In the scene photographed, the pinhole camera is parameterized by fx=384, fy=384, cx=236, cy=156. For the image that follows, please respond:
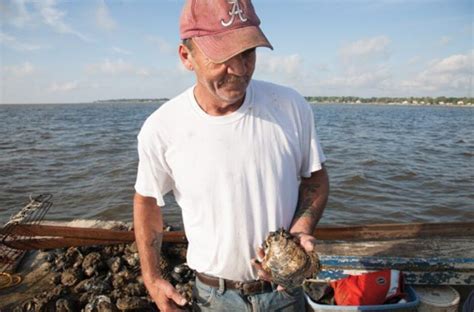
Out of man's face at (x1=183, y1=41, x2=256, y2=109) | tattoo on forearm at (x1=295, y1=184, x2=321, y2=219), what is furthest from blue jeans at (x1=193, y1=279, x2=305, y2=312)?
man's face at (x1=183, y1=41, x2=256, y2=109)

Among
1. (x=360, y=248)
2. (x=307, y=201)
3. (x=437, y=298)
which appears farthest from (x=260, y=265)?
(x=360, y=248)

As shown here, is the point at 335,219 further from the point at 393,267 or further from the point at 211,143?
the point at 211,143

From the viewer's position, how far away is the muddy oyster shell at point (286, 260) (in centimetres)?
208

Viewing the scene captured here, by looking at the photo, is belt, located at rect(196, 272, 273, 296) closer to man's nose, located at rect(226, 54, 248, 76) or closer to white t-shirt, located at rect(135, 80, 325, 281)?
white t-shirt, located at rect(135, 80, 325, 281)

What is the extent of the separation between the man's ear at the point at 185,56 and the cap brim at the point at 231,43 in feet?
0.56

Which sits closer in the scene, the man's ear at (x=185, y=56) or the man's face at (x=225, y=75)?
the man's face at (x=225, y=75)

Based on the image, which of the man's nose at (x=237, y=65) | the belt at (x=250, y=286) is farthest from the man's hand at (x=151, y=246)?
the man's nose at (x=237, y=65)

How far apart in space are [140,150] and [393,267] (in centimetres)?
342

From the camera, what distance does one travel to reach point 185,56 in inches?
85.3

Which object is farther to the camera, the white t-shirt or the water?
the water

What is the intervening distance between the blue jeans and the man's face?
115 centimetres

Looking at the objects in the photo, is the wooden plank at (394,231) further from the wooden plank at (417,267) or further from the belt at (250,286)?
the belt at (250,286)

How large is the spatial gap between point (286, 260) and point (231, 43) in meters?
1.19

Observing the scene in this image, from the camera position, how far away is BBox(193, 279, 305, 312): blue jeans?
2289mm
